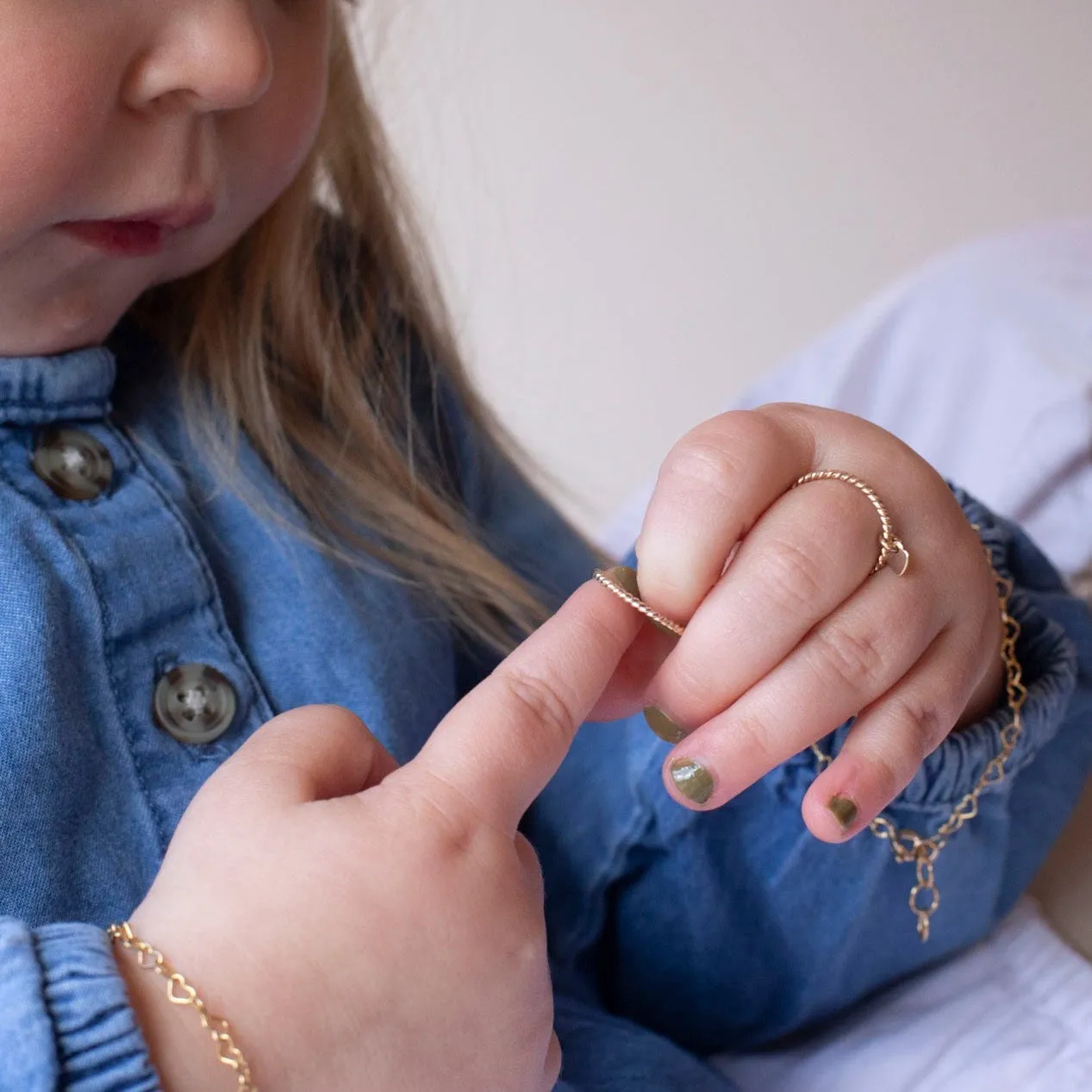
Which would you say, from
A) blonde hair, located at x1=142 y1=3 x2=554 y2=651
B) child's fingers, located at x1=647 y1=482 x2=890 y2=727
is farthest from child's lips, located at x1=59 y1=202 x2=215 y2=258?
child's fingers, located at x1=647 y1=482 x2=890 y2=727

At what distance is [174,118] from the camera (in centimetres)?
38

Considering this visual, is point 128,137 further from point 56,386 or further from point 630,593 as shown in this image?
point 630,593

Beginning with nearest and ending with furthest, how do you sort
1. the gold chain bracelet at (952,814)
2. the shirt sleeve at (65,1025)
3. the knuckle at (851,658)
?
the shirt sleeve at (65,1025) < the knuckle at (851,658) < the gold chain bracelet at (952,814)

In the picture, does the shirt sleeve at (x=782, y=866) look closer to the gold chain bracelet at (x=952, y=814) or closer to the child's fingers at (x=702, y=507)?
the gold chain bracelet at (x=952, y=814)

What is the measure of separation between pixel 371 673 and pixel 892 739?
205 mm

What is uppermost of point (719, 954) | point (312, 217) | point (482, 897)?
point (312, 217)

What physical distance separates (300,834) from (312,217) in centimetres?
37

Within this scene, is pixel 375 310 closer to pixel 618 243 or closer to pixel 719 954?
pixel 719 954

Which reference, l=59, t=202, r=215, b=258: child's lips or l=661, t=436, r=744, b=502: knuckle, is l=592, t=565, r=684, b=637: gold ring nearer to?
l=661, t=436, r=744, b=502: knuckle

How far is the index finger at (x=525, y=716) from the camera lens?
319 millimetres

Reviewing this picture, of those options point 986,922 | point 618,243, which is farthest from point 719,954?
point 618,243

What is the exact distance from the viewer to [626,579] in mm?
363

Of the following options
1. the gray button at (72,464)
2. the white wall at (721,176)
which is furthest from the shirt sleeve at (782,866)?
the white wall at (721,176)

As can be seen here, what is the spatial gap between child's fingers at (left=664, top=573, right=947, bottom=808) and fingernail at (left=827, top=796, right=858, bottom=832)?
18mm
